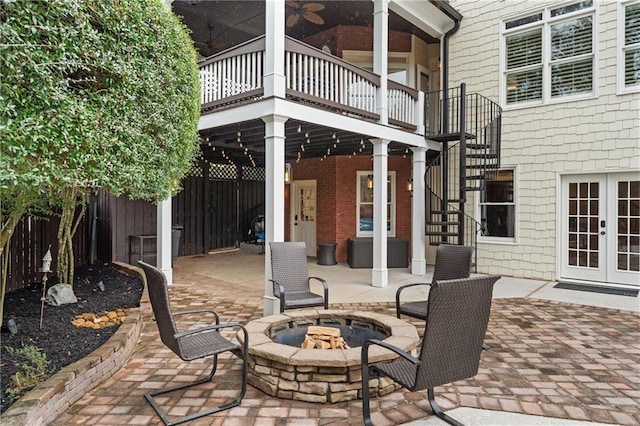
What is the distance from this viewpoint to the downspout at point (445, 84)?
8031 millimetres

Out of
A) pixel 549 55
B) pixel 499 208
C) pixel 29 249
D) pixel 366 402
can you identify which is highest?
pixel 549 55

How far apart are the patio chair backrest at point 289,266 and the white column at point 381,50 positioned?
3205mm

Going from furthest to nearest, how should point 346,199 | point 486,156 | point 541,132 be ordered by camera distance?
point 346,199, point 541,132, point 486,156

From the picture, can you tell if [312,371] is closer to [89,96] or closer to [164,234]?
[89,96]

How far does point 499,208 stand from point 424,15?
4358mm

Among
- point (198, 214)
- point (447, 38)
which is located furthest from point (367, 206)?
point (198, 214)

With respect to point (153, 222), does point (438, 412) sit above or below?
below

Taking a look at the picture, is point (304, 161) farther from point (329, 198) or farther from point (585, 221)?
point (585, 221)

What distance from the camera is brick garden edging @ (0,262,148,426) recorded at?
7.08ft

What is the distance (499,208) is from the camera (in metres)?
8.18

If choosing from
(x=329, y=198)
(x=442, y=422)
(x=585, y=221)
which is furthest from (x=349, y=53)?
(x=442, y=422)

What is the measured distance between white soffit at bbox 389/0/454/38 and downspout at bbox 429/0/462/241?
101 millimetres

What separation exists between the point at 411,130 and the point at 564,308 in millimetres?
4264

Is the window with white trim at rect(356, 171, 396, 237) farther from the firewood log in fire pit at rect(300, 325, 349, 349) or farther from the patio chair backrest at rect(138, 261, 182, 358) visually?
the patio chair backrest at rect(138, 261, 182, 358)
